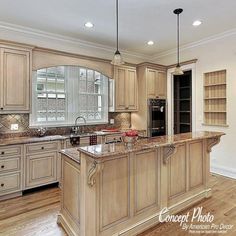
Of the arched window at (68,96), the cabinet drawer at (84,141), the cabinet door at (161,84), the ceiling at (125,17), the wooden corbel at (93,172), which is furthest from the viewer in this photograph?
the cabinet door at (161,84)

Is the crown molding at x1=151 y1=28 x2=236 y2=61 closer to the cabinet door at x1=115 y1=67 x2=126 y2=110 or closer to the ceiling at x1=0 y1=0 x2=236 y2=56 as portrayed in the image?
the ceiling at x1=0 y1=0 x2=236 y2=56

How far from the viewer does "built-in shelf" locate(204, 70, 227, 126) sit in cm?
448

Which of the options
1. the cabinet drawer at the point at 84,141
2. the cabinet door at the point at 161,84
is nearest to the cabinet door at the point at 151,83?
the cabinet door at the point at 161,84

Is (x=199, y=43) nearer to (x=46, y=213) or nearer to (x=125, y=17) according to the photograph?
(x=125, y=17)

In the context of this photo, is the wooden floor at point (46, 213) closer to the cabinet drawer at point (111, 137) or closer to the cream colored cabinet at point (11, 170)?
the cream colored cabinet at point (11, 170)

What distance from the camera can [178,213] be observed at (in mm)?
2799

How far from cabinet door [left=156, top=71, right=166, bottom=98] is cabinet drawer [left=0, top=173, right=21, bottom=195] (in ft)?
12.9

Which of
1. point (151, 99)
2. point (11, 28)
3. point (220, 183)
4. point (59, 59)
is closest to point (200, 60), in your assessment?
point (151, 99)

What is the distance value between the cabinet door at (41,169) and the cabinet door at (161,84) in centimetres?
325

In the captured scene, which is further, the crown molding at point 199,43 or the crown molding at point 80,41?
the crown molding at point 199,43

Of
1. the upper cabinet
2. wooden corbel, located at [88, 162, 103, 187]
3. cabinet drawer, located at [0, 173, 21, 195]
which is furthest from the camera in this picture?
the upper cabinet

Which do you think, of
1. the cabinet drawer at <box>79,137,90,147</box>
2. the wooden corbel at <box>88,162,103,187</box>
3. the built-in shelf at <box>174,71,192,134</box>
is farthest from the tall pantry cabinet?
the wooden corbel at <box>88,162,103,187</box>

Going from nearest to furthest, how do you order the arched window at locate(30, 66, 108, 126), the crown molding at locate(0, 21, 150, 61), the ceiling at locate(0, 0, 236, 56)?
the ceiling at locate(0, 0, 236, 56), the crown molding at locate(0, 21, 150, 61), the arched window at locate(30, 66, 108, 126)

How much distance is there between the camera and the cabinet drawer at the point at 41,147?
136 inches
